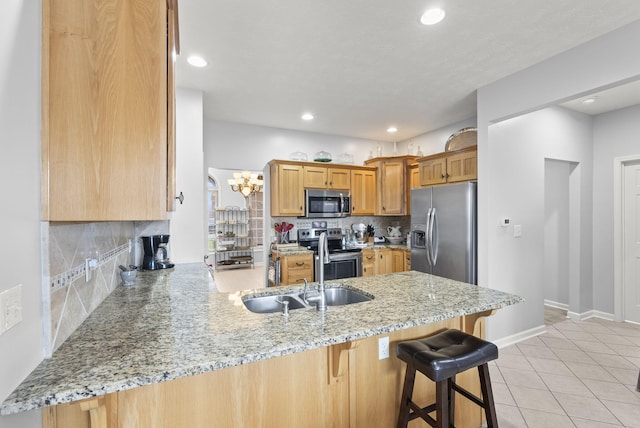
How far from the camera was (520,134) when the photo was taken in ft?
10.9

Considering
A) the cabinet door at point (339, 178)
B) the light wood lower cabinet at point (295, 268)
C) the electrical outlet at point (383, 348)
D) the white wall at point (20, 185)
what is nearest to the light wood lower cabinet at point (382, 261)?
the light wood lower cabinet at point (295, 268)

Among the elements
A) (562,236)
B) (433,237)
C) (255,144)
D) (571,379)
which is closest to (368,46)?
(433,237)

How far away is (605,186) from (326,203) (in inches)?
145

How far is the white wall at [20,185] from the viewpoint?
76 cm

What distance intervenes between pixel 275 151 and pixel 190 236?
200 cm

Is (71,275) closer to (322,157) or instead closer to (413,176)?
(322,157)

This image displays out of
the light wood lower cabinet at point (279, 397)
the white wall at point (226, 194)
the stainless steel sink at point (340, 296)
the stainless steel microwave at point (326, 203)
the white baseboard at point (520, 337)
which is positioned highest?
the white wall at point (226, 194)

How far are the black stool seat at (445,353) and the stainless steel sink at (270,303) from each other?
63cm

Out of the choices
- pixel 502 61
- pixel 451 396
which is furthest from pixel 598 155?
pixel 451 396

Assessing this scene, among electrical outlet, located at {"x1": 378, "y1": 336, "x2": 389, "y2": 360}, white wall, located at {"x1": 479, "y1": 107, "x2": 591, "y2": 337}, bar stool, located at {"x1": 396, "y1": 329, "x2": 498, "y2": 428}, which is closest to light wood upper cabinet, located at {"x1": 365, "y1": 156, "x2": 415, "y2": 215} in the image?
white wall, located at {"x1": 479, "y1": 107, "x2": 591, "y2": 337}

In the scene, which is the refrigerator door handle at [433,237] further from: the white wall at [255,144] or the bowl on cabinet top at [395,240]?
the white wall at [255,144]

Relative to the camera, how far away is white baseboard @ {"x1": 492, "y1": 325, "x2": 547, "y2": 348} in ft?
10.4

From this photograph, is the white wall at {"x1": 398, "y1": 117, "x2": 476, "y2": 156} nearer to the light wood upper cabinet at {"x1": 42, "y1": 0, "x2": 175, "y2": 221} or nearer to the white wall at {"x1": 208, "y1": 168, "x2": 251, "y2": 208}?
the white wall at {"x1": 208, "y1": 168, "x2": 251, "y2": 208}

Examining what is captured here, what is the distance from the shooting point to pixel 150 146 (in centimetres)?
108
